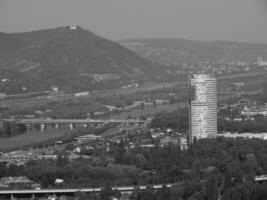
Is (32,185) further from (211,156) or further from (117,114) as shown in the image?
(117,114)

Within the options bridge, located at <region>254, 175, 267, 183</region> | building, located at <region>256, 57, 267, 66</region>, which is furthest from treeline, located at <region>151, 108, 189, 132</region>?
building, located at <region>256, 57, 267, 66</region>

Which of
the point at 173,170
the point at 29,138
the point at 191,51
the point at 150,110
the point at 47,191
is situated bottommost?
the point at 47,191

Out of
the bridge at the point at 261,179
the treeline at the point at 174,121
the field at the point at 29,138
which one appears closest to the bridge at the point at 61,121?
the field at the point at 29,138

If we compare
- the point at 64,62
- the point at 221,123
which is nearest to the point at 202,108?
the point at 221,123

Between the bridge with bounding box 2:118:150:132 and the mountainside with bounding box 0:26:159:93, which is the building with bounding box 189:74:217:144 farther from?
the mountainside with bounding box 0:26:159:93

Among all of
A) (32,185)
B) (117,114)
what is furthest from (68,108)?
(32,185)

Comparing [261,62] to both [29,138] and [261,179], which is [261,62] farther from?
[261,179]

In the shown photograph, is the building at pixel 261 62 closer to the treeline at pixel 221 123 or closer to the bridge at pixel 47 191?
the treeline at pixel 221 123
